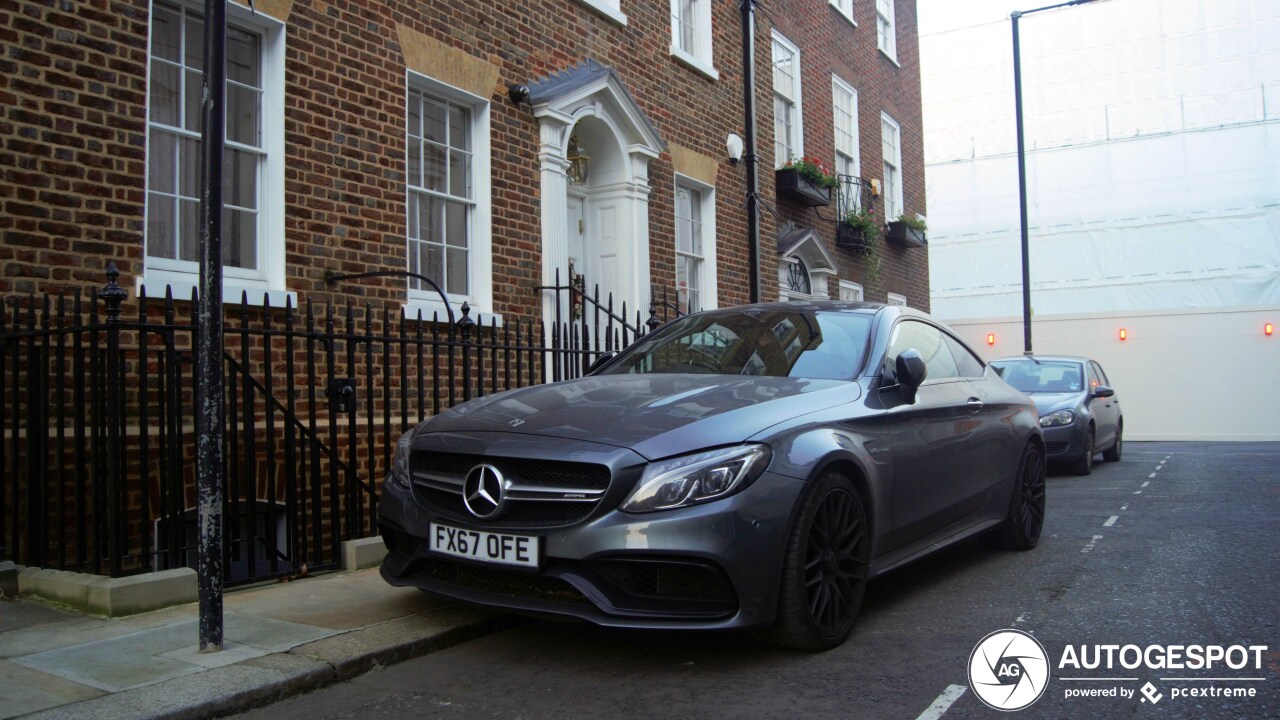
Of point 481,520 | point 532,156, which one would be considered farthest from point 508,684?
point 532,156

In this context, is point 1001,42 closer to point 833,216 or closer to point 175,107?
point 833,216

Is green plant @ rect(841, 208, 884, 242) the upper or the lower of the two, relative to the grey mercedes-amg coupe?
upper

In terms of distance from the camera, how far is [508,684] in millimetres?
3859

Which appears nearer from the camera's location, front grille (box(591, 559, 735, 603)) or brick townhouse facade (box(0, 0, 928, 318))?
front grille (box(591, 559, 735, 603))

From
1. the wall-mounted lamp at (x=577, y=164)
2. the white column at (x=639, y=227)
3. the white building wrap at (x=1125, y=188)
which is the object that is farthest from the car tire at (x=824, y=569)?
the white building wrap at (x=1125, y=188)

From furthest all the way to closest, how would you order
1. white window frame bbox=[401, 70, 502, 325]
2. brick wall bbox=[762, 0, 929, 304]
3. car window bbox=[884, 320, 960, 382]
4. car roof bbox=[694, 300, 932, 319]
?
brick wall bbox=[762, 0, 929, 304] → white window frame bbox=[401, 70, 502, 325] → car roof bbox=[694, 300, 932, 319] → car window bbox=[884, 320, 960, 382]

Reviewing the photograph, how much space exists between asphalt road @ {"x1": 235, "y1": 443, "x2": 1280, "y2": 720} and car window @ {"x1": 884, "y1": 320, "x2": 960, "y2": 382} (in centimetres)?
114

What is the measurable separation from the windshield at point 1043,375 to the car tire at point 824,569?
920 centimetres

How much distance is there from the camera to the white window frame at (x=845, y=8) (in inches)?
675

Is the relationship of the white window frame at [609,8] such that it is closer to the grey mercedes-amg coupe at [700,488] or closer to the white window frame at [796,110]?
the white window frame at [796,110]

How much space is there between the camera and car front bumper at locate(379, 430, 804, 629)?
3684mm

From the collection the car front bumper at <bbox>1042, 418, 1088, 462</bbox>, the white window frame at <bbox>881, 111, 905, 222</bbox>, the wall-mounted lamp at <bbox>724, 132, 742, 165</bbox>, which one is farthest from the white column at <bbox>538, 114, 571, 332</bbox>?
the white window frame at <bbox>881, 111, 905, 222</bbox>

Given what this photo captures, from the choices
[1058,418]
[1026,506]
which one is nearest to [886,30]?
[1058,418]
